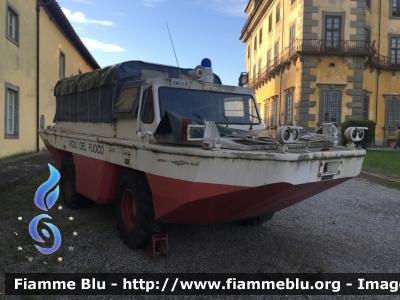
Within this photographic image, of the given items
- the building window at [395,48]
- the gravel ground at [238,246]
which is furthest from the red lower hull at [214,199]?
the building window at [395,48]

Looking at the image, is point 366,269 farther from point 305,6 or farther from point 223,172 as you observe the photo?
point 305,6

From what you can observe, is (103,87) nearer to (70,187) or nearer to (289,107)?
(70,187)

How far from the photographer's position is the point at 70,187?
21.7ft

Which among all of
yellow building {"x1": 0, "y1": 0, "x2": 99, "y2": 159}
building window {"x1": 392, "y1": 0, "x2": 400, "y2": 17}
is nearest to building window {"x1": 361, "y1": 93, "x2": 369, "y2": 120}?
building window {"x1": 392, "y1": 0, "x2": 400, "y2": 17}

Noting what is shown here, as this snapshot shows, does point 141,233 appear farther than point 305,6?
No

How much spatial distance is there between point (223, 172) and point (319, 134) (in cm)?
185

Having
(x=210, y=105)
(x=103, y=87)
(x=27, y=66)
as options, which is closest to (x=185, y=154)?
(x=210, y=105)

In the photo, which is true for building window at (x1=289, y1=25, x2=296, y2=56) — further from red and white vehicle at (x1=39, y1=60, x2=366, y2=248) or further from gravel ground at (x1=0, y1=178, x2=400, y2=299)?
red and white vehicle at (x1=39, y1=60, x2=366, y2=248)

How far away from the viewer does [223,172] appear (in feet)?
11.1

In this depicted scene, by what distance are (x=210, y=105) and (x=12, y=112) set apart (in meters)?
10.6

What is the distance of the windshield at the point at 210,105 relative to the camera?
4.68 m

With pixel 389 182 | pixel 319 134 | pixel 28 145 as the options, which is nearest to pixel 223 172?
pixel 319 134

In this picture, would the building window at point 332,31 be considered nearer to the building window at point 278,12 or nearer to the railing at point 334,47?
the railing at point 334,47

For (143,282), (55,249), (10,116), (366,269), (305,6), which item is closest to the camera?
(143,282)
